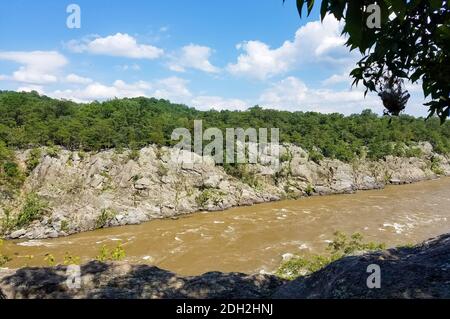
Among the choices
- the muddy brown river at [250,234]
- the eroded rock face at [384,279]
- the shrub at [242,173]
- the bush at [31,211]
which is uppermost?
the eroded rock face at [384,279]

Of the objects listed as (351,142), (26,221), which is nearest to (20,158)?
(26,221)

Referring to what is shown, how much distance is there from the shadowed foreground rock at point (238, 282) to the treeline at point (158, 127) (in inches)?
1258

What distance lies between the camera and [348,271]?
389 cm

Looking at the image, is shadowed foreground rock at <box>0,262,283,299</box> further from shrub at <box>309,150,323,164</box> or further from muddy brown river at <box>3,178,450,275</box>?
shrub at <box>309,150,323,164</box>

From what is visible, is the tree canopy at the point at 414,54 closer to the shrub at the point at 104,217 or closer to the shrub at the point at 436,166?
the shrub at the point at 104,217

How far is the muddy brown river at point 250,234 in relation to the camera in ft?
71.8

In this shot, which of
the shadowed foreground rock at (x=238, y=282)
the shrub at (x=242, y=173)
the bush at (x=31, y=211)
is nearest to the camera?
the shadowed foreground rock at (x=238, y=282)

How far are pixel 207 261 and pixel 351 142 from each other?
111ft

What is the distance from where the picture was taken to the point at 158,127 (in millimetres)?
38219

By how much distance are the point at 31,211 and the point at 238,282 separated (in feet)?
92.0

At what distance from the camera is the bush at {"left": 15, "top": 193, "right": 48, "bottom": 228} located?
27578 millimetres

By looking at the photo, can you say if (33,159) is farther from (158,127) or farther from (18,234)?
(158,127)

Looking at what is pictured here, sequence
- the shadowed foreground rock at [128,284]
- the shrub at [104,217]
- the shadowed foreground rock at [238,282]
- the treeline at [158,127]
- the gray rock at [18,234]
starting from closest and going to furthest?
the shadowed foreground rock at [238,282], the shadowed foreground rock at [128,284], the gray rock at [18,234], the shrub at [104,217], the treeline at [158,127]

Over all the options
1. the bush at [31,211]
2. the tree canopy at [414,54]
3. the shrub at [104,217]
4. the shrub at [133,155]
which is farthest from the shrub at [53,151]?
the tree canopy at [414,54]
